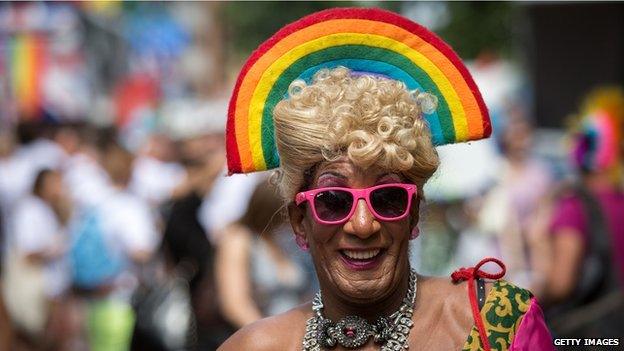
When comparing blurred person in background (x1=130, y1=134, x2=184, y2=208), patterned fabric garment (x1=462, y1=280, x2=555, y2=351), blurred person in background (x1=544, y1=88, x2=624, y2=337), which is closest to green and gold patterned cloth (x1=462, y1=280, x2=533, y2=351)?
patterned fabric garment (x1=462, y1=280, x2=555, y2=351)

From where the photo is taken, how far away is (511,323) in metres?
2.78

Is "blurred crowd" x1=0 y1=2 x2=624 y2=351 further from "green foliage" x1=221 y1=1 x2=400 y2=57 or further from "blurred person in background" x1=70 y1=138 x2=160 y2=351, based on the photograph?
"green foliage" x1=221 y1=1 x2=400 y2=57

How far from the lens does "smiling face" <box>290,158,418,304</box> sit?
2820mm

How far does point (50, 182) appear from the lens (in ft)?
29.5

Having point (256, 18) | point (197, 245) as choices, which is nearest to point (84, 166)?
point (197, 245)

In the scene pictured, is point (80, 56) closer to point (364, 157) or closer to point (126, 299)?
point (126, 299)

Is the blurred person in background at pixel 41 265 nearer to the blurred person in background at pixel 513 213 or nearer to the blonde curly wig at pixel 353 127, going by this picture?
the blurred person in background at pixel 513 213

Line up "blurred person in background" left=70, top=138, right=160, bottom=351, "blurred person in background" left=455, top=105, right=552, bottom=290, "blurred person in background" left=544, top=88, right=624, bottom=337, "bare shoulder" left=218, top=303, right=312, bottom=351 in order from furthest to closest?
"blurred person in background" left=455, top=105, right=552, bottom=290 < "blurred person in background" left=70, top=138, right=160, bottom=351 < "blurred person in background" left=544, top=88, right=624, bottom=337 < "bare shoulder" left=218, top=303, right=312, bottom=351

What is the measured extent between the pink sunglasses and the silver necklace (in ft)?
0.82

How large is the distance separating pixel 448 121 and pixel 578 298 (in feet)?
12.6

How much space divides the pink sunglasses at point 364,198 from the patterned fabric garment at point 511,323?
0.29 meters

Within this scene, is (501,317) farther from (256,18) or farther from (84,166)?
(256,18)

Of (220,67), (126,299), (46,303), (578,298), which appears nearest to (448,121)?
(578,298)

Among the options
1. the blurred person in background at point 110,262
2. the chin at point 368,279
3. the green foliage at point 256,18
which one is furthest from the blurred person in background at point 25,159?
the green foliage at point 256,18
